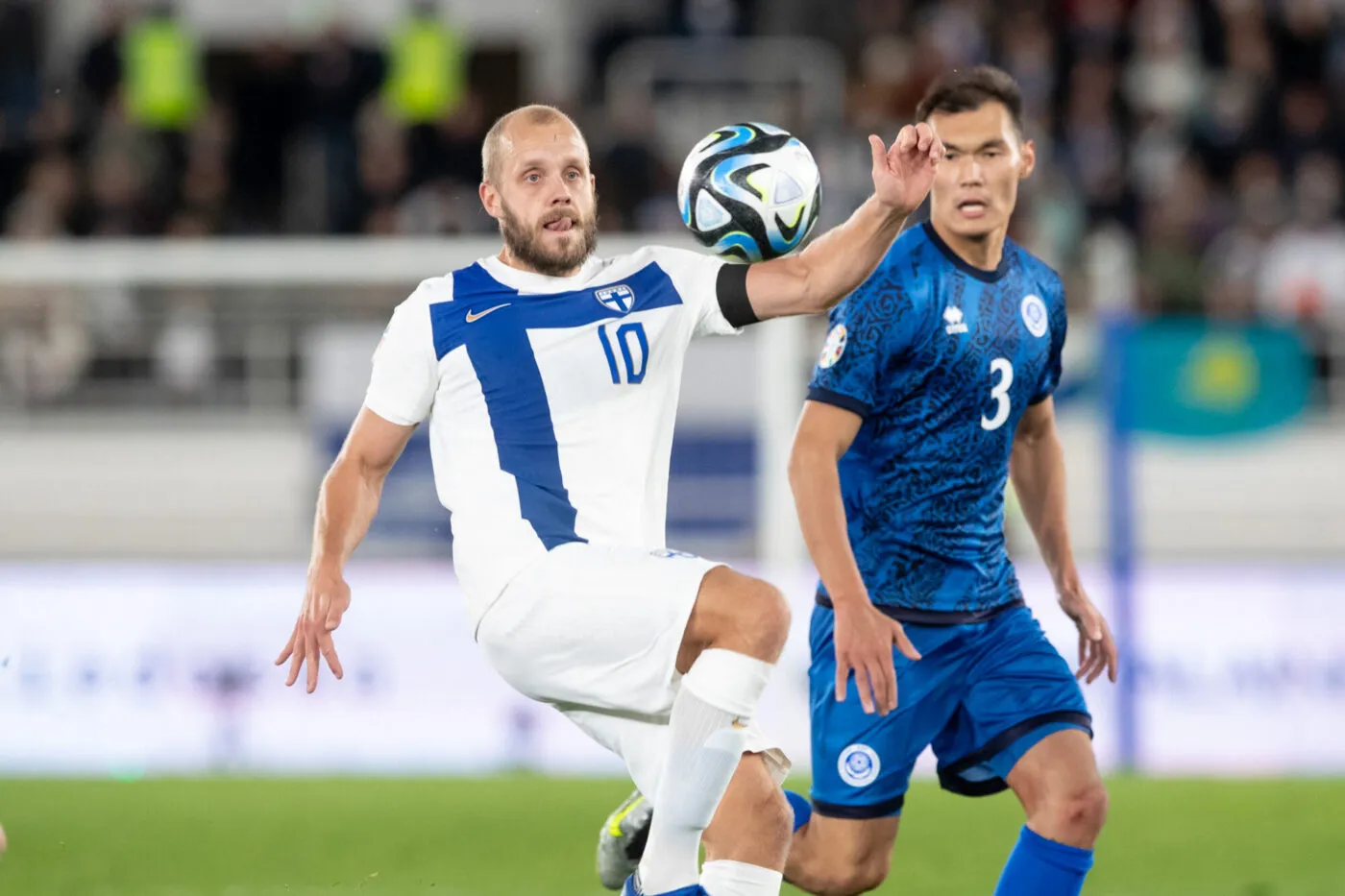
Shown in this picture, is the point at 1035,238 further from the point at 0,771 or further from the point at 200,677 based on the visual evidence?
the point at 0,771

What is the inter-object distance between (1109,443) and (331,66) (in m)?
7.23

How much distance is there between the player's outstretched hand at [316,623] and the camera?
4.69 metres

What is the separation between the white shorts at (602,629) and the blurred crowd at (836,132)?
29.3 ft

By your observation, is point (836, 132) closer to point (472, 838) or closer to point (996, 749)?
point (472, 838)

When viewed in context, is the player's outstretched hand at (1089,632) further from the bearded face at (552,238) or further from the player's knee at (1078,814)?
the bearded face at (552,238)

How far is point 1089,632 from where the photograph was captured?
18.9ft

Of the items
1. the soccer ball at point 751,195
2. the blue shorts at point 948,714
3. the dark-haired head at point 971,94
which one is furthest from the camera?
the dark-haired head at point 971,94

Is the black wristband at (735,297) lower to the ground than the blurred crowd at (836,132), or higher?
lower

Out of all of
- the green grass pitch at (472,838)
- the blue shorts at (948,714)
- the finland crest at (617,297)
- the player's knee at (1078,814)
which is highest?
the finland crest at (617,297)

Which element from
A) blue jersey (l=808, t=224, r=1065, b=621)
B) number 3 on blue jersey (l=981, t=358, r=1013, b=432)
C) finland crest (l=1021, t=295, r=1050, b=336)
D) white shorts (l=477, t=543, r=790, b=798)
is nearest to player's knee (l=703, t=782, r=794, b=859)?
white shorts (l=477, t=543, r=790, b=798)

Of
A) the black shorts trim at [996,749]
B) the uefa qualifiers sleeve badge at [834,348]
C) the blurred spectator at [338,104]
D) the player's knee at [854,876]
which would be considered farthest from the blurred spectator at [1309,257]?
the uefa qualifiers sleeve badge at [834,348]

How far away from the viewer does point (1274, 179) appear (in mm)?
15055

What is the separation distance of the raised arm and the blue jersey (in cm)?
50

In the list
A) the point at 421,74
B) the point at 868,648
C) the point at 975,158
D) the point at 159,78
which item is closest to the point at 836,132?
the point at 421,74
